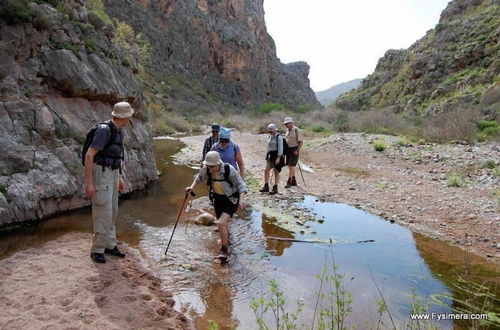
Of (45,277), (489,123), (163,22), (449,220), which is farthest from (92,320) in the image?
(163,22)

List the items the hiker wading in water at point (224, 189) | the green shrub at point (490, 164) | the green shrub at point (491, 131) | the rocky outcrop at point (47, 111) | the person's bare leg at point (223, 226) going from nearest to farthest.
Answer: the hiker wading in water at point (224, 189) → the person's bare leg at point (223, 226) → the rocky outcrop at point (47, 111) → the green shrub at point (490, 164) → the green shrub at point (491, 131)

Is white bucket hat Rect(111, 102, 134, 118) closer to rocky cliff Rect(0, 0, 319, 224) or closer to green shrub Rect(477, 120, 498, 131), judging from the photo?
rocky cliff Rect(0, 0, 319, 224)

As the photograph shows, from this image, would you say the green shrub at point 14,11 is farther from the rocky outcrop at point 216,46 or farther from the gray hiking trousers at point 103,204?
the rocky outcrop at point 216,46

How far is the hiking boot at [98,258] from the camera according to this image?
597 centimetres

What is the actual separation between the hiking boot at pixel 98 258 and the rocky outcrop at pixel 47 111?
2.22m

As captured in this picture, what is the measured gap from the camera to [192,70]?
8025 centimetres

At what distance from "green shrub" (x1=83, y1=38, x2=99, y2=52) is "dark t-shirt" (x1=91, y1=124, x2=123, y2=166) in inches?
239

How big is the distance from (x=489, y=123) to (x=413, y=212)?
16989 millimetres

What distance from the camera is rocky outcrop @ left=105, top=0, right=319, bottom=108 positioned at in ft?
237

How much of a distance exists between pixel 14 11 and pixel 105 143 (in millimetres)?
4941

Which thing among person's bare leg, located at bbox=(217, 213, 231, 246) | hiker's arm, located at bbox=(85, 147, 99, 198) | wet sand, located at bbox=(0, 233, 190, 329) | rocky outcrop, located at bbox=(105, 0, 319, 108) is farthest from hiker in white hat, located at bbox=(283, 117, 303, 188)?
rocky outcrop, located at bbox=(105, 0, 319, 108)

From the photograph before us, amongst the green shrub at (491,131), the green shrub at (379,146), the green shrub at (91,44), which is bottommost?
the green shrub at (379,146)

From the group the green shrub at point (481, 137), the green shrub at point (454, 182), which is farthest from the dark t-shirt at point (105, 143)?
the green shrub at point (481, 137)

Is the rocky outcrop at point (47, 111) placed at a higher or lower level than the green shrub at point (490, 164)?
higher
